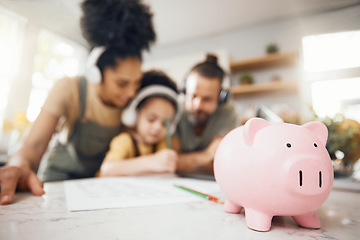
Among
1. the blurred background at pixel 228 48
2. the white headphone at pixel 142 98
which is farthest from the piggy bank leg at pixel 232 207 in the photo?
the white headphone at pixel 142 98

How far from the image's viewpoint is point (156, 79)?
2.59 ft

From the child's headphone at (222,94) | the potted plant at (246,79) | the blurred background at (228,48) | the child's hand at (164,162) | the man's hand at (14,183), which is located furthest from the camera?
the potted plant at (246,79)

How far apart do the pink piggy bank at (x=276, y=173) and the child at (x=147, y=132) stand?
0.46m

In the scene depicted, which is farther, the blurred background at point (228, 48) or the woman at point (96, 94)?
the woman at point (96, 94)

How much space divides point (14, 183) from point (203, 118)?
1.99ft

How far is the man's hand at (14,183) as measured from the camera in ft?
1.16

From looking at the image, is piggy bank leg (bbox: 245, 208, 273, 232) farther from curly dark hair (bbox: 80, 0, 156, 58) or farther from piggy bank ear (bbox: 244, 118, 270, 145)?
curly dark hair (bbox: 80, 0, 156, 58)

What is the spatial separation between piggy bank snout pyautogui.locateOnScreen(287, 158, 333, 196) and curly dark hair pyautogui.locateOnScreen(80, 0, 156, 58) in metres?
0.66

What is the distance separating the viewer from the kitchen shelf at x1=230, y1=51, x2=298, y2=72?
0.87 meters

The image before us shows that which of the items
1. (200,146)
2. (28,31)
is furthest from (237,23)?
(28,31)

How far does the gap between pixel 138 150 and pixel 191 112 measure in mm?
250

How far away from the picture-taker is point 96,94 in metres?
0.77

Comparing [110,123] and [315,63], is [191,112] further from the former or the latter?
[315,63]

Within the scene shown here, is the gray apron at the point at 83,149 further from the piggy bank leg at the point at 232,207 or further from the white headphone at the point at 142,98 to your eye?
the piggy bank leg at the point at 232,207
